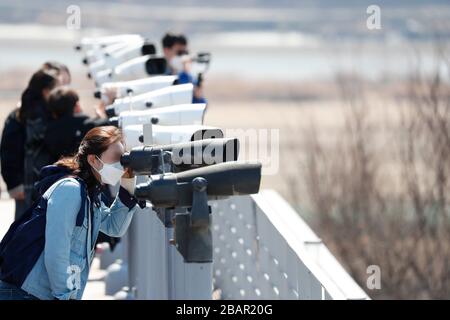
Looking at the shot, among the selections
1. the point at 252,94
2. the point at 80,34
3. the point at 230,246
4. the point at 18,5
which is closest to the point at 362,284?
the point at 230,246

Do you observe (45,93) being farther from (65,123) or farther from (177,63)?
(177,63)

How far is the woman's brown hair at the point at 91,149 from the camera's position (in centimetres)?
588

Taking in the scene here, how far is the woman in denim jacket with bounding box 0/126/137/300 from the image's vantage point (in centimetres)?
561

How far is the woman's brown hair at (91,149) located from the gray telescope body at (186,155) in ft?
0.72

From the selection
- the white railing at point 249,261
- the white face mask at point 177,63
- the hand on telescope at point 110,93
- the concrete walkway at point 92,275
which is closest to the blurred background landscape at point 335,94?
the concrete walkway at point 92,275

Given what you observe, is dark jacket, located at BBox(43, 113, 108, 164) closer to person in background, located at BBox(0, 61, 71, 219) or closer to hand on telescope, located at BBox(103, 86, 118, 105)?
A: hand on telescope, located at BBox(103, 86, 118, 105)

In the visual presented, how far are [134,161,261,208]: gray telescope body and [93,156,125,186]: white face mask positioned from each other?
0.74 m

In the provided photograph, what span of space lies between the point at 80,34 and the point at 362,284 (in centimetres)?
3909

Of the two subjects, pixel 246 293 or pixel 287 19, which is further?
pixel 287 19

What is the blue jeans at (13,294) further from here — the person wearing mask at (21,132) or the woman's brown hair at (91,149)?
the person wearing mask at (21,132)

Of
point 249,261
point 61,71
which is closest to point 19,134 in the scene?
point 61,71

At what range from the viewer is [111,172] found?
5949 millimetres
